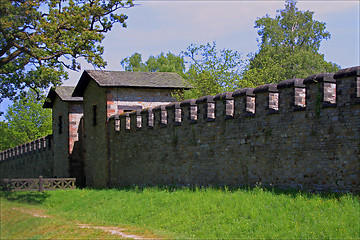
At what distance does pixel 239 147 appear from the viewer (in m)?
15.8

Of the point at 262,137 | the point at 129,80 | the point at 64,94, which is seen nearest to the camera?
the point at 262,137

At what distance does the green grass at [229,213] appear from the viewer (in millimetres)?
10875

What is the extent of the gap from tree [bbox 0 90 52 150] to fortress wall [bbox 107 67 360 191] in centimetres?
3313

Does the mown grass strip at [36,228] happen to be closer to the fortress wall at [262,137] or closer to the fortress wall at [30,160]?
the fortress wall at [262,137]

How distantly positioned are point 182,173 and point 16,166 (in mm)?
27967

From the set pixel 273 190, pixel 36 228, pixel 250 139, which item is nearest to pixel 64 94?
pixel 36 228

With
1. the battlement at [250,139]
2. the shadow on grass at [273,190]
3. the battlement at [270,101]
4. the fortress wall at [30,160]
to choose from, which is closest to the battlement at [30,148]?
the fortress wall at [30,160]

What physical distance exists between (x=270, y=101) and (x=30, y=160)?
2863 cm

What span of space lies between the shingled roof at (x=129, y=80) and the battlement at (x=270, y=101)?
5.26 metres

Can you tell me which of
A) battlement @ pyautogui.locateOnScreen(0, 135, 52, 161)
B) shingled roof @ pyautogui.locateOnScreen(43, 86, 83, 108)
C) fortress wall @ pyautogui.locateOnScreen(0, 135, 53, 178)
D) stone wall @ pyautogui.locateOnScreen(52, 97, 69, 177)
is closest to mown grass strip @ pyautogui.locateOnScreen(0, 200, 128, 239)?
stone wall @ pyautogui.locateOnScreen(52, 97, 69, 177)

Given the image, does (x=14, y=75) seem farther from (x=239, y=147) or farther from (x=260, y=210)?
(x=260, y=210)

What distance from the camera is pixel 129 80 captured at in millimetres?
26266

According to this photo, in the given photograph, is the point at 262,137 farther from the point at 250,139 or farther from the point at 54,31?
the point at 54,31

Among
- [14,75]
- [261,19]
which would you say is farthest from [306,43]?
[14,75]
